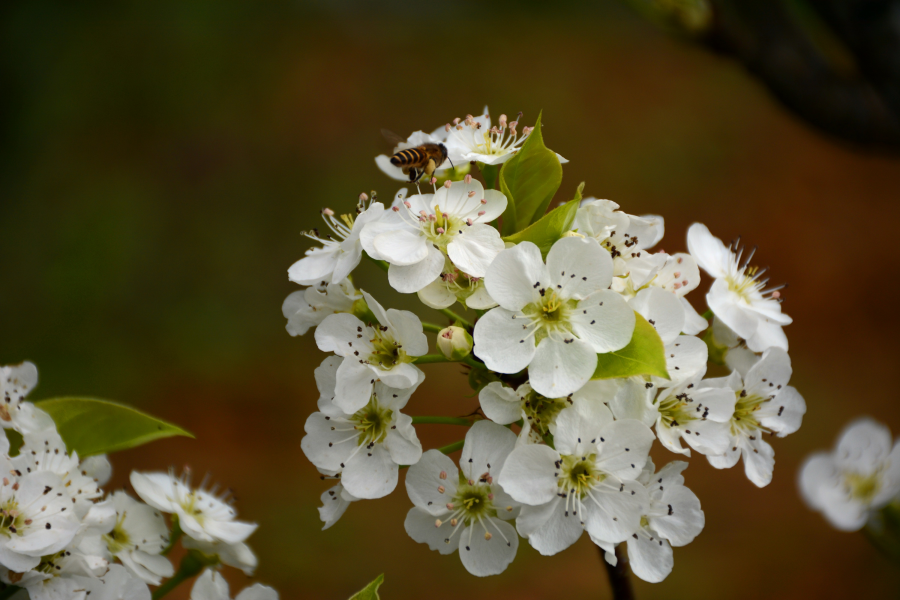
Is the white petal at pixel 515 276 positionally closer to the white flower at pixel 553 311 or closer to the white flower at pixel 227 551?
the white flower at pixel 553 311

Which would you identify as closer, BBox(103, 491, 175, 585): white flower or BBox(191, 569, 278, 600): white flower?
BBox(191, 569, 278, 600): white flower

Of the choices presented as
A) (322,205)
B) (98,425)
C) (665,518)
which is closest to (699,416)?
(665,518)

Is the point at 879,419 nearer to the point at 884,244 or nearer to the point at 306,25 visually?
the point at 884,244

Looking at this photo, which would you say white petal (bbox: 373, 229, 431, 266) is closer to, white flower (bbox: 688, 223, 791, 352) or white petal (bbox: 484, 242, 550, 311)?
white petal (bbox: 484, 242, 550, 311)

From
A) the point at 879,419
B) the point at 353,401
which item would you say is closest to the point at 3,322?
the point at 353,401

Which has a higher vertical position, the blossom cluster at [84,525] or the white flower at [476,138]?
the white flower at [476,138]

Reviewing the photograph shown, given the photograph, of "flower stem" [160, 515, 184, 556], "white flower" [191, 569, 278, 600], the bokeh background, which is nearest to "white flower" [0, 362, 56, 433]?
"flower stem" [160, 515, 184, 556]

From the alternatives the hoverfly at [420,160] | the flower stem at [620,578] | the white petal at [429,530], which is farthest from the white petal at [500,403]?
the hoverfly at [420,160]
